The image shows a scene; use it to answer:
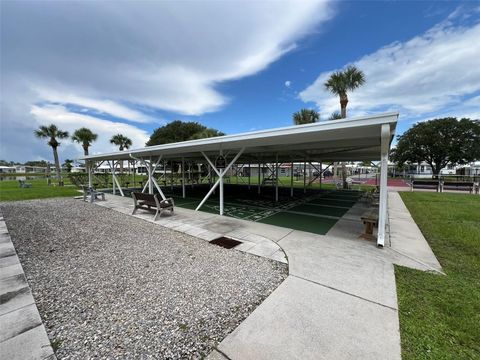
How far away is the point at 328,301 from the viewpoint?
2.57m

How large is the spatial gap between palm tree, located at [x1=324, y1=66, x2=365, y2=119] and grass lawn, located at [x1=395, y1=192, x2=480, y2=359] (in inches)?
494

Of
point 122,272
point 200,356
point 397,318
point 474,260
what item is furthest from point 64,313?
point 474,260

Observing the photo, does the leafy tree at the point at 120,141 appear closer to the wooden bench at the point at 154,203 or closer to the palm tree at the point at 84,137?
the palm tree at the point at 84,137

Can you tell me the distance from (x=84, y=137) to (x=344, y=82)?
3153cm

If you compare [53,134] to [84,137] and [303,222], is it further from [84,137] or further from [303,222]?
[303,222]

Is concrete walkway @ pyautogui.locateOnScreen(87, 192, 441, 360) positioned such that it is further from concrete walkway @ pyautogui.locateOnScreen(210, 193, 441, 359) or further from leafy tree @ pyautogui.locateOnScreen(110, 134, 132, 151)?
leafy tree @ pyautogui.locateOnScreen(110, 134, 132, 151)

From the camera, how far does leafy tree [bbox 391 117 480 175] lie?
2767 centimetres

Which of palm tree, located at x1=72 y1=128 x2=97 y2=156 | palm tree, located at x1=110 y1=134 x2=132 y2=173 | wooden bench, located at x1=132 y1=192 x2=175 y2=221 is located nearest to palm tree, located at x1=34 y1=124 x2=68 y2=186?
palm tree, located at x1=72 y1=128 x2=97 y2=156

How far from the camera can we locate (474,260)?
3.79 m

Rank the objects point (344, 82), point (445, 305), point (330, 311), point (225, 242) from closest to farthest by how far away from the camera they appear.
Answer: point (330, 311) < point (445, 305) < point (225, 242) < point (344, 82)

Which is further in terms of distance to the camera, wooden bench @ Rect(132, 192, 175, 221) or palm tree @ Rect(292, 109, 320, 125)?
palm tree @ Rect(292, 109, 320, 125)

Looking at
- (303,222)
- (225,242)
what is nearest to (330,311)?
(225,242)

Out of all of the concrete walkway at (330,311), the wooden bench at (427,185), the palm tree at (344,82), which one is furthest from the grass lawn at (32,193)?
the wooden bench at (427,185)

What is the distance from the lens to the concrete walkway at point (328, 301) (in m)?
1.88
